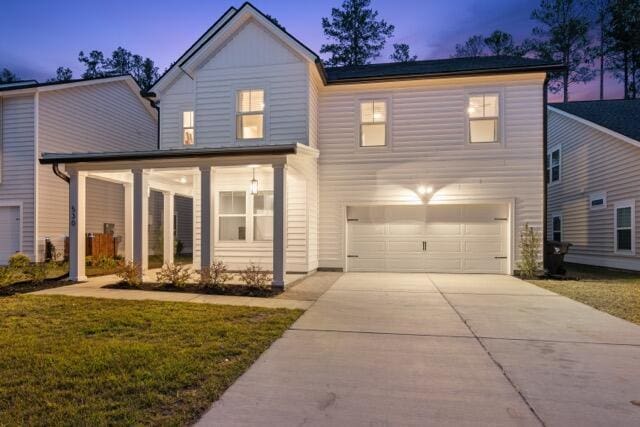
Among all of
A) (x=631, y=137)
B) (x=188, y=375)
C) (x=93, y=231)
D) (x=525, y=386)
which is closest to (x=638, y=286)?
(x=631, y=137)

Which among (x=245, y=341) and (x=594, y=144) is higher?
(x=594, y=144)

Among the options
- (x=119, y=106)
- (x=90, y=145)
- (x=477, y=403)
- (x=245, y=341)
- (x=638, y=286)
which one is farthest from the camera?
(x=119, y=106)

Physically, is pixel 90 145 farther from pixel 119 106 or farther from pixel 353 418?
pixel 353 418

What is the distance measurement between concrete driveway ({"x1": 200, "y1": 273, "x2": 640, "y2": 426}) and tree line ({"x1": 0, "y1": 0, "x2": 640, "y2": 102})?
74.3 ft

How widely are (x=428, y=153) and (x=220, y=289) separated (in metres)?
6.72

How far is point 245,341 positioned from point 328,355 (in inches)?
38.5

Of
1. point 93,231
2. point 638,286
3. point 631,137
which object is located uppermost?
point 631,137

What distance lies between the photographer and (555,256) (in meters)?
10.0

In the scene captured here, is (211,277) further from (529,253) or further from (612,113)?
(612,113)

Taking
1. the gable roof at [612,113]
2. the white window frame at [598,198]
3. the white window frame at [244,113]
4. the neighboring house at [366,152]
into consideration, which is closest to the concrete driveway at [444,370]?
the neighboring house at [366,152]

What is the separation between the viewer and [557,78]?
82.0 ft

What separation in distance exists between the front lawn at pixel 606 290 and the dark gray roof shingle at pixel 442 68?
5.61 m

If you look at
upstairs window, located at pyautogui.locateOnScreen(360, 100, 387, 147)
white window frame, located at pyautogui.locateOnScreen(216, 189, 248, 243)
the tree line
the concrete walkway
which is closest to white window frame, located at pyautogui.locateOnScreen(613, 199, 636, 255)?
upstairs window, located at pyautogui.locateOnScreen(360, 100, 387, 147)

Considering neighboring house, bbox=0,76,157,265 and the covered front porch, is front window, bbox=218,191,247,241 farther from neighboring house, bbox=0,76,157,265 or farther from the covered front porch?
neighboring house, bbox=0,76,157,265
